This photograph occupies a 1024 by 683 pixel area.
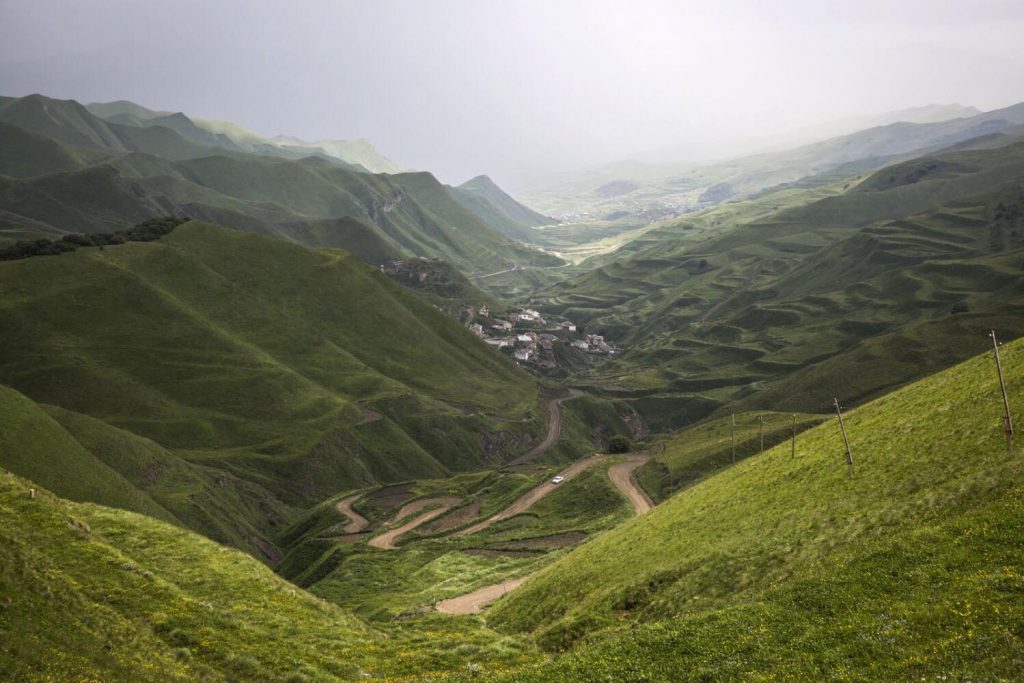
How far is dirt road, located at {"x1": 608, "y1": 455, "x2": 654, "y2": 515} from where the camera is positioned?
10272 centimetres

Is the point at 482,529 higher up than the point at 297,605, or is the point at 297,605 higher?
the point at 297,605

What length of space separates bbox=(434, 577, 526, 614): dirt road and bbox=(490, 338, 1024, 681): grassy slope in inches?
285

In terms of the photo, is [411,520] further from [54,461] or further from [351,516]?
[54,461]

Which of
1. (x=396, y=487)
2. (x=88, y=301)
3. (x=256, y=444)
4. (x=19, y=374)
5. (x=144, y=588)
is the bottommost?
(x=396, y=487)

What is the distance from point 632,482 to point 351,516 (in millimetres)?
56047

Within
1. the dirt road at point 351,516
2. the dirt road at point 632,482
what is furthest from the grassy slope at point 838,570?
the dirt road at point 351,516

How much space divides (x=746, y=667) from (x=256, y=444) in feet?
541

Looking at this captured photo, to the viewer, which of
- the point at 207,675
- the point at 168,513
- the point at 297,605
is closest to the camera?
the point at 207,675

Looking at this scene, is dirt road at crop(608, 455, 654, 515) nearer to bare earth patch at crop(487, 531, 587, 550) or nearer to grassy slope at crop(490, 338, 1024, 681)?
bare earth patch at crop(487, 531, 587, 550)

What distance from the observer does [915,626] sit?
77.8 feet

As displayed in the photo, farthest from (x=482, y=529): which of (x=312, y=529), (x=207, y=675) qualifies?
(x=207, y=675)

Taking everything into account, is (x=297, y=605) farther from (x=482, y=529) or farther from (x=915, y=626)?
(x=482, y=529)

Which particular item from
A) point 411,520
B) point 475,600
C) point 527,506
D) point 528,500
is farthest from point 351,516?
point 475,600

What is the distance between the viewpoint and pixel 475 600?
6756 centimetres
